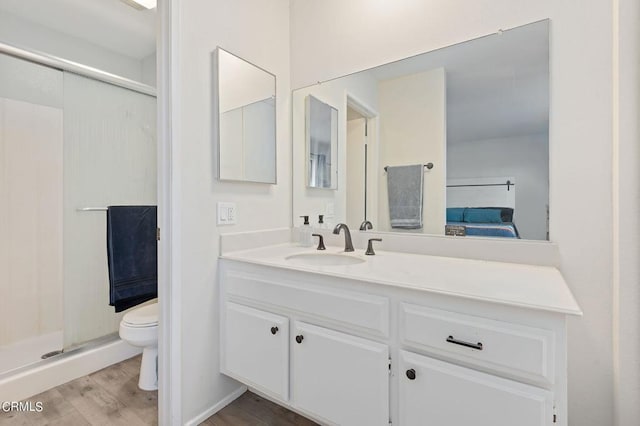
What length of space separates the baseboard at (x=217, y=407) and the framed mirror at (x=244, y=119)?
47.3 inches

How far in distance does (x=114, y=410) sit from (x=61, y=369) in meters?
0.56

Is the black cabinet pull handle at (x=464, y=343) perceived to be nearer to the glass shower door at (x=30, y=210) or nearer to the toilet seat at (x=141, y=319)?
the toilet seat at (x=141, y=319)

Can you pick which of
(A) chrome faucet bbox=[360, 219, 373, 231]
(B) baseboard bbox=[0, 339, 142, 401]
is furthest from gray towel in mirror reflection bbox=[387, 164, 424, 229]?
(B) baseboard bbox=[0, 339, 142, 401]

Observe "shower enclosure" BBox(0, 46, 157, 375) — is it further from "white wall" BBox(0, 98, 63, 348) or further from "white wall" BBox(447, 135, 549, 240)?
"white wall" BBox(447, 135, 549, 240)

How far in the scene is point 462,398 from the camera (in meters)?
0.92

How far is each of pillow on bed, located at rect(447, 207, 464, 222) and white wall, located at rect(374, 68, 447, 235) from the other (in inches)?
1.2

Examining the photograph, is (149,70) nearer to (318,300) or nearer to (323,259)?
(323,259)

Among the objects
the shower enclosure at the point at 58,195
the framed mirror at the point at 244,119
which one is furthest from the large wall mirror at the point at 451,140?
the shower enclosure at the point at 58,195

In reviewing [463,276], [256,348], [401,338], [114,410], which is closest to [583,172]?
[463,276]

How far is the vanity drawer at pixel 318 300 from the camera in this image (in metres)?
1.09

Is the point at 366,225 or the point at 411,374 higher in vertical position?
the point at 366,225

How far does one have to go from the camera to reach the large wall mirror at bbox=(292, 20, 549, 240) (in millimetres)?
1307

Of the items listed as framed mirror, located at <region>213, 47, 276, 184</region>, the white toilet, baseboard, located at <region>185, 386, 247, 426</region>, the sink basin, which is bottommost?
baseboard, located at <region>185, 386, 247, 426</region>

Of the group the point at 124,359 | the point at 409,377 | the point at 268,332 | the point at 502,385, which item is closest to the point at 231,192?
the point at 268,332
